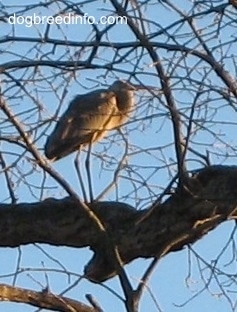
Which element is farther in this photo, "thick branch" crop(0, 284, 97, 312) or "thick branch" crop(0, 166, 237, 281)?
"thick branch" crop(0, 166, 237, 281)

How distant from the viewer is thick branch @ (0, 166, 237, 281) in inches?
202

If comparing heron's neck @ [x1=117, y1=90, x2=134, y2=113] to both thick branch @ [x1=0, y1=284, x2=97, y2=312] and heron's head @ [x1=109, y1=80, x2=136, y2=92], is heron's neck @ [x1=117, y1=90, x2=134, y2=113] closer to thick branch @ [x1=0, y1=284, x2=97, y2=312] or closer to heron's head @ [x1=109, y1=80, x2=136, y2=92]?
heron's head @ [x1=109, y1=80, x2=136, y2=92]

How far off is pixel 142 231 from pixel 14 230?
583mm

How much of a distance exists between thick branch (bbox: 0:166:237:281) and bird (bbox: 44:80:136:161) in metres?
0.45

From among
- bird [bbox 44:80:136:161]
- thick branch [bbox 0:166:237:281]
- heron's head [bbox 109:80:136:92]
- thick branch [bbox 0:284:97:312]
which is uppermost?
bird [bbox 44:80:136:161]

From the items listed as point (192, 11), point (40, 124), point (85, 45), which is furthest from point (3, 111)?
point (192, 11)

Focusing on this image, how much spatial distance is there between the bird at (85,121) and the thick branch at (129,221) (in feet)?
1.48

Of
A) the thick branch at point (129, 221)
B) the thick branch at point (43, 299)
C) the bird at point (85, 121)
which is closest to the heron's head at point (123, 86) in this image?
the bird at point (85, 121)

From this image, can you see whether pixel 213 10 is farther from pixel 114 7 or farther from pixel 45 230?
pixel 45 230

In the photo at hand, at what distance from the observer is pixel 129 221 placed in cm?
531

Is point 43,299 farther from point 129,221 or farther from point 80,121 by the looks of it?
point 80,121

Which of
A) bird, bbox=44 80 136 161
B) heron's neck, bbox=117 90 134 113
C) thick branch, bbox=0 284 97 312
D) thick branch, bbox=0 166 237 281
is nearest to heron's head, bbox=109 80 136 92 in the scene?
heron's neck, bbox=117 90 134 113

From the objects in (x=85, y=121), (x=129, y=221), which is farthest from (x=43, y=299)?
(x=85, y=121)

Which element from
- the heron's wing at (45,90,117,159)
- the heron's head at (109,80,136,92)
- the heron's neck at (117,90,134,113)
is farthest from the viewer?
the heron's wing at (45,90,117,159)
